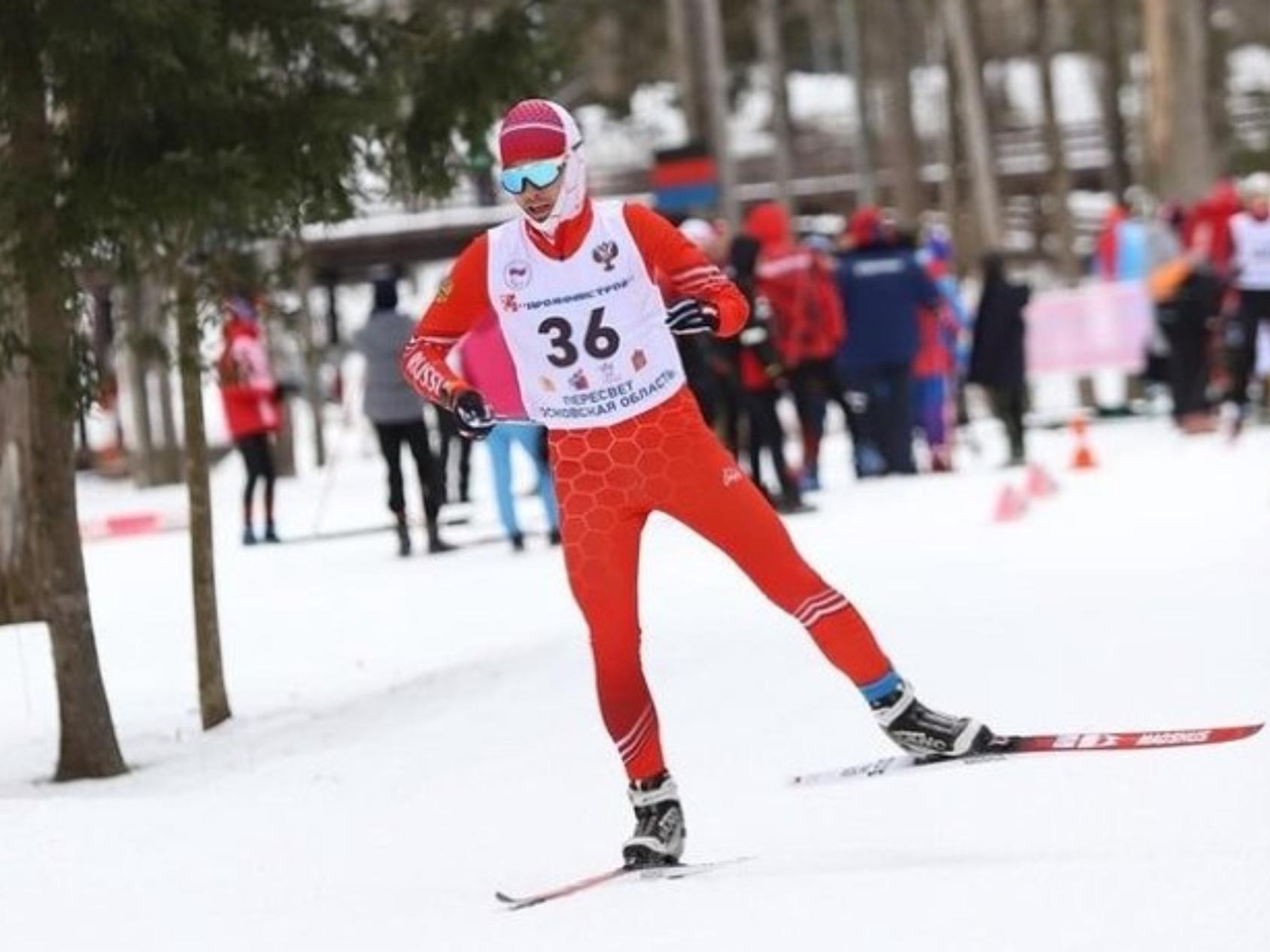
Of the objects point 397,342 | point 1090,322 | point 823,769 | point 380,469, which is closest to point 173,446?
point 380,469

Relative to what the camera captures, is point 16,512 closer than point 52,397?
No

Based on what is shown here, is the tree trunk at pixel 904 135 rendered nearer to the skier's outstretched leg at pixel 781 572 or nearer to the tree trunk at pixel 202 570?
the tree trunk at pixel 202 570

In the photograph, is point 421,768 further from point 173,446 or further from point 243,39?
point 173,446

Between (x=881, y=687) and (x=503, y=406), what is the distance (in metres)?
9.51

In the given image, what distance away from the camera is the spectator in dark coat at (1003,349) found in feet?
66.7

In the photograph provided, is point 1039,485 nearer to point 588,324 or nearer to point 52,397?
point 52,397

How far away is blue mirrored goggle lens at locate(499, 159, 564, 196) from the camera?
7.12 m

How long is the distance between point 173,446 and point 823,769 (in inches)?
1068

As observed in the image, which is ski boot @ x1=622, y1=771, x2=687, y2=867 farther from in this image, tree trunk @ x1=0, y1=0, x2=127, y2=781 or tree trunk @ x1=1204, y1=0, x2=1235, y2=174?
tree trunk @ x1=1204, y1=0, x2=1235, y2=174

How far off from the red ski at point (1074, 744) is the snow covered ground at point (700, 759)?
6.3 inches

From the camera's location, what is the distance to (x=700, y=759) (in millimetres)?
9117

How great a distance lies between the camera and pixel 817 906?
625cm

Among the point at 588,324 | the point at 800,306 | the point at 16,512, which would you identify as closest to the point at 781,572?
the point at 588,324

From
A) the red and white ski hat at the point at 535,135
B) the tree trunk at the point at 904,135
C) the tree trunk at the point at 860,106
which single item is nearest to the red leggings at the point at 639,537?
the red and white ski hat at the point at 535,135
